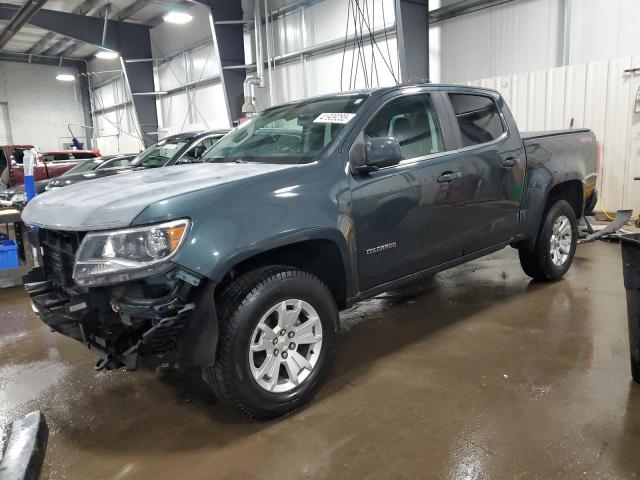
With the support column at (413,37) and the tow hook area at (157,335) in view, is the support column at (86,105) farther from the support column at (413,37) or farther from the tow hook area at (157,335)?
the tow hook area at (157,335)

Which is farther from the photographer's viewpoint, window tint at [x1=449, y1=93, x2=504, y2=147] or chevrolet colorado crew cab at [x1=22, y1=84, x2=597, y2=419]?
window tint at [x1=449, y1=93, x2=504, y2=147]

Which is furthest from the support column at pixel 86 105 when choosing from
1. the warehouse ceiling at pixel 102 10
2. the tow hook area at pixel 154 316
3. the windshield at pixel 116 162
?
the tow hook area at pixel 154 316

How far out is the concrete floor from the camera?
2.18 m

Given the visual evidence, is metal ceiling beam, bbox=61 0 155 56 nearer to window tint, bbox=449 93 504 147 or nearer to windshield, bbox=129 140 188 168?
windshield, bbox=129 140 188 168

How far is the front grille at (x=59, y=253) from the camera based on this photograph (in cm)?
246

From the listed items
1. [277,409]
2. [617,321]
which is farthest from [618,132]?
[277,409]

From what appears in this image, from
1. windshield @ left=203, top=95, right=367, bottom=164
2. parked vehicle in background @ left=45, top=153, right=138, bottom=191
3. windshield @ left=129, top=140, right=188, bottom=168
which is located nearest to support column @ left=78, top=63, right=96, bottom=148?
parked vehicle in background @ left=45, top=153, right=138, bottom=191

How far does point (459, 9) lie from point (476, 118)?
634 centimetres

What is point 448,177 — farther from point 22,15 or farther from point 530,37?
point 22,15

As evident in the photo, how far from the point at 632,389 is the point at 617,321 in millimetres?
1105

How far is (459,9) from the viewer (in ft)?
29.6

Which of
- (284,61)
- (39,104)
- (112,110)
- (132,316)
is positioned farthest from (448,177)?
(39,104)

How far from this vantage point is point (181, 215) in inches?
86.0

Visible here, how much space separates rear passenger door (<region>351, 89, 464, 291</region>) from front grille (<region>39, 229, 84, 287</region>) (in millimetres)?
1477
